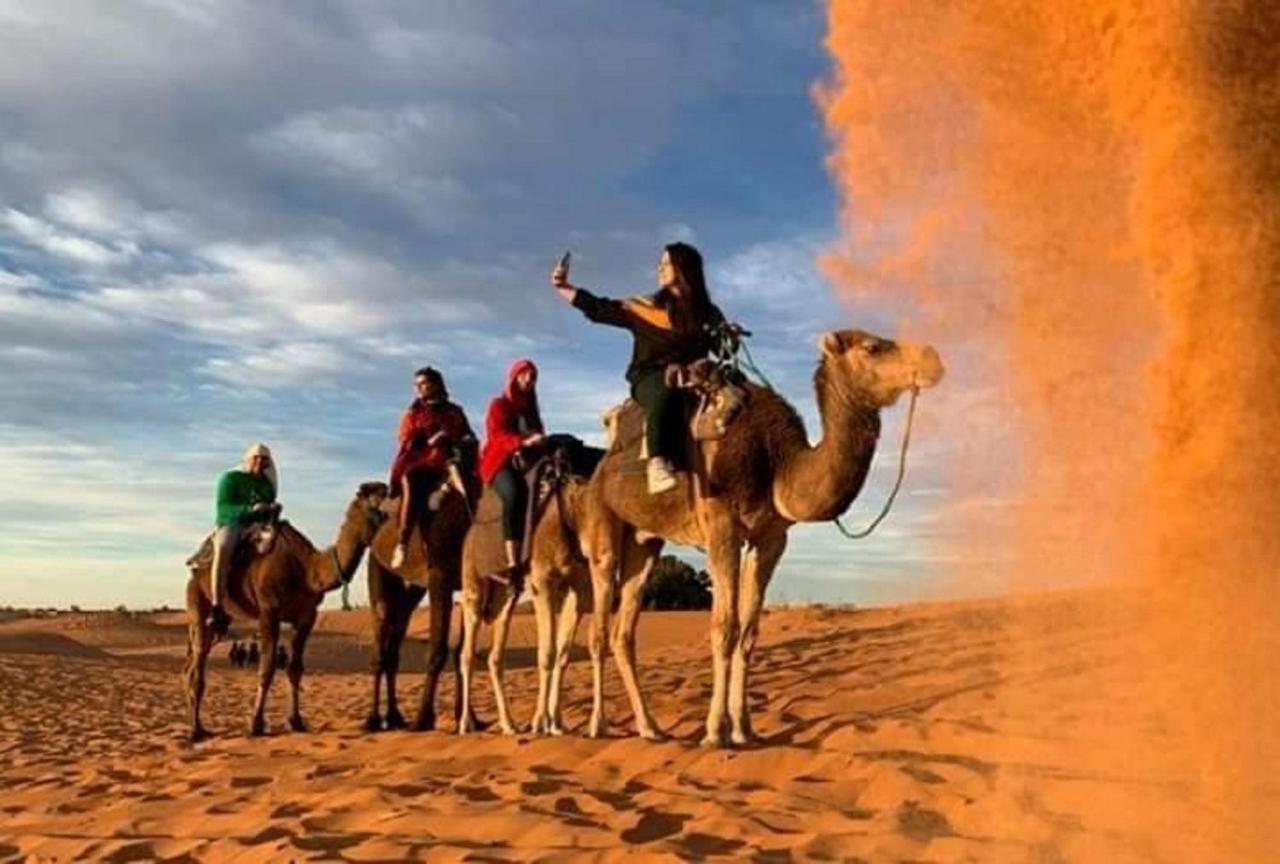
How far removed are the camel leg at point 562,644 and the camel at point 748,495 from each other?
0.80 meters

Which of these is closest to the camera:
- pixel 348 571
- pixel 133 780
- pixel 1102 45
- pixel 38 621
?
pixel 1102 45

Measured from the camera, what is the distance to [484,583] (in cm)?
1220

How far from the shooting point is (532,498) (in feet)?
37.2

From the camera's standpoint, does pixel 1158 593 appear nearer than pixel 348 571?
Yes

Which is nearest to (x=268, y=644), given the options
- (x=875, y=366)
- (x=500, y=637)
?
(x=500, y=637)

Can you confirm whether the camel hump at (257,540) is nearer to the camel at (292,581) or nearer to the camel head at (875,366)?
the camel at (292,581)

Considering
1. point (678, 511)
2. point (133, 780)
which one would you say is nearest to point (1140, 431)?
point (678, 511)

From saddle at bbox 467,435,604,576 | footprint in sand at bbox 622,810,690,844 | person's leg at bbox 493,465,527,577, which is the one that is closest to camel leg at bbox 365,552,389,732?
saddle at bbox 467,435,604,576

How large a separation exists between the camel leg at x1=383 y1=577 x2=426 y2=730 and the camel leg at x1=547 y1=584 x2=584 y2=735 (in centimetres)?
249

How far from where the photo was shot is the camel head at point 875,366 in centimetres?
830

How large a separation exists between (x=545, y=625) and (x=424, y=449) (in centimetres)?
255

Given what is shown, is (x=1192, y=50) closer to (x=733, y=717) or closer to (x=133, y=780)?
(x=733, y=717)

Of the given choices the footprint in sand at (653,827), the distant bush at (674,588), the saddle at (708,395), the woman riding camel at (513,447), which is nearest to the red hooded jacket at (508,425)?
the woman riding camel at (513,447)

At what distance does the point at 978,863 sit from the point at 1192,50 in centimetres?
401
